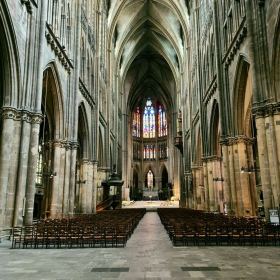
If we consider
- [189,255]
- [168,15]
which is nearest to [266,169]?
[189,255]

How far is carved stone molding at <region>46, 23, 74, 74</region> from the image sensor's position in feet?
57.8

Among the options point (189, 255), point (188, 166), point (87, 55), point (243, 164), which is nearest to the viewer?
point (189, 255)

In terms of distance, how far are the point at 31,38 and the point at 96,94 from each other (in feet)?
54.8

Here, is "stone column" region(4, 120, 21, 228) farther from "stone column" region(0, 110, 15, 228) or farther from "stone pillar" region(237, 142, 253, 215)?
"stone pillar" region(237, 142, 253, 215)

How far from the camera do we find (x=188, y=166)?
1759 inches

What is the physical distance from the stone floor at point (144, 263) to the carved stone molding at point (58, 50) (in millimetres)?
12929

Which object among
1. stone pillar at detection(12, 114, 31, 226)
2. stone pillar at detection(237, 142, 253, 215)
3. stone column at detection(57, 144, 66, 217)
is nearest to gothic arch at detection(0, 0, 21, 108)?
stone pillar at detection(12, 114, 31, 226)

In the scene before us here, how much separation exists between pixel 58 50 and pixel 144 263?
53.1ft

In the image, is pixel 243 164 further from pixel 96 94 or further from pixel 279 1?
pixel 96 94

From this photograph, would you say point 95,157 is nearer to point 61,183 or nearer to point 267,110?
point 61,183

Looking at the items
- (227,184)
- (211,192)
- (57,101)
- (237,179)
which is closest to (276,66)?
(237,179)

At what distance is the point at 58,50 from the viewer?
19531mm

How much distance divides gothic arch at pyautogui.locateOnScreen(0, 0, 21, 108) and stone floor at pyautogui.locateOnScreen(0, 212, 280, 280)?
722cm

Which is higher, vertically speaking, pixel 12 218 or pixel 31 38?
pixel 31 38
